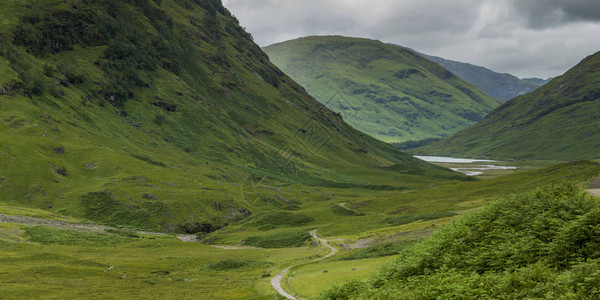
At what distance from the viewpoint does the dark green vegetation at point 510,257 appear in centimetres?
2660

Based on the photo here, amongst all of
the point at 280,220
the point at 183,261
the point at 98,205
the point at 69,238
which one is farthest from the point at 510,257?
the point at 98,205

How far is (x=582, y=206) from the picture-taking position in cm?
3381

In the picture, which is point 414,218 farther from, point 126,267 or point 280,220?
point 126,267

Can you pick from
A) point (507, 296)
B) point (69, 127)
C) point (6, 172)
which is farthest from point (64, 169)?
point (507, 296)

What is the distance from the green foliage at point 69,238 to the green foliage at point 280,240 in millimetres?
36047

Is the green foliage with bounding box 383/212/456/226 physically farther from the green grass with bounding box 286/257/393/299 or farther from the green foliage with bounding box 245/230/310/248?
the green grass with bounding box 286/257/393/299

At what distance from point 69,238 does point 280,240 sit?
55336mm

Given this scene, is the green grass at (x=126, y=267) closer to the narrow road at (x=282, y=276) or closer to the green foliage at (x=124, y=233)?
the narrow road at (x=282, y=276)

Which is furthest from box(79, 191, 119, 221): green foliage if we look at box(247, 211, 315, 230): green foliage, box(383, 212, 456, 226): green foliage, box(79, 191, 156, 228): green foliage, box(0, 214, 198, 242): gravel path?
box(383, 212, 456, 226): green foliage

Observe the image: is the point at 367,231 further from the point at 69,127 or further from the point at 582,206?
the point at 69,127

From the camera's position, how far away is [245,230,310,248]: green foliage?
115 meters

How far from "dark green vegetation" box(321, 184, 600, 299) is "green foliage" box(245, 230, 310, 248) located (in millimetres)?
72402

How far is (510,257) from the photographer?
105ft

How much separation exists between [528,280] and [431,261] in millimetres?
12329
